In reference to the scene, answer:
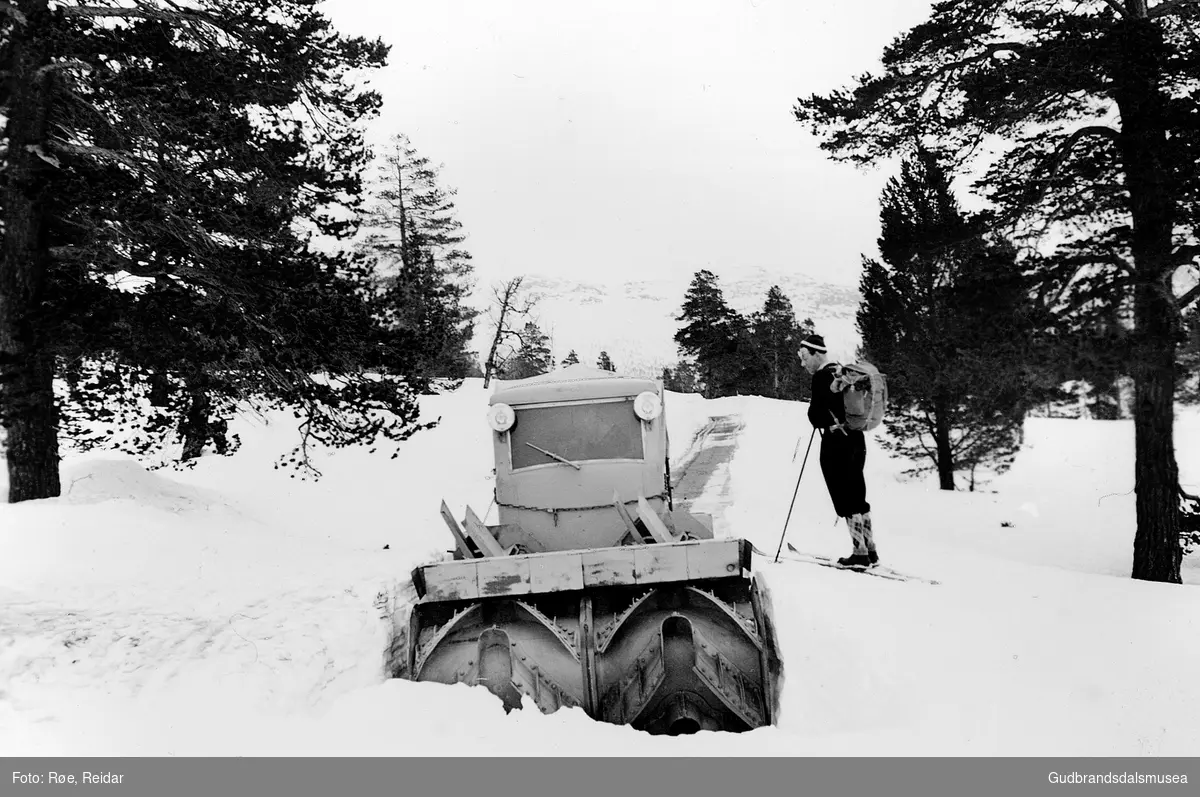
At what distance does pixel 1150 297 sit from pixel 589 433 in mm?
7017

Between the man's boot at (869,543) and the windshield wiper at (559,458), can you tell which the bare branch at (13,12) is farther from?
the man's boot at (869,543)

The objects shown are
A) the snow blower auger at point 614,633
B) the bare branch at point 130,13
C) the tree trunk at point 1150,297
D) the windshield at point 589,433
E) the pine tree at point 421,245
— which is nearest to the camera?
the snow blower auger at point 614,633

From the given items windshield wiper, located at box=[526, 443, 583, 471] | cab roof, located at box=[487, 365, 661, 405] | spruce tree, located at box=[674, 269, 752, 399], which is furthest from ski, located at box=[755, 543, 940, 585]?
spruce tree, located at box=[674, 269, 752, 399]

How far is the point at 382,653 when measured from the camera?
6.22 metres

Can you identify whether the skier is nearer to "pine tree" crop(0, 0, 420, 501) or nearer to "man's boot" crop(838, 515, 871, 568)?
"man's boot" crop(838, 515, 871, 568)

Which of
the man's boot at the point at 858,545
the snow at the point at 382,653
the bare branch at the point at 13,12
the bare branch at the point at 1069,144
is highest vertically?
the bare branch at the point at 13,12

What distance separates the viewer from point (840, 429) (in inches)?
283

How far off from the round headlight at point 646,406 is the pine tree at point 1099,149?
581 centimetres

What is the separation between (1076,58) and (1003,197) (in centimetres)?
175

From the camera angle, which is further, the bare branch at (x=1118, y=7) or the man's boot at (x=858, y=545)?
the bare branch at (x=1118, y=7)

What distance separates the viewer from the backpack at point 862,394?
6.95m

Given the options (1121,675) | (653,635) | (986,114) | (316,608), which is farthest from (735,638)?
(986,114)
